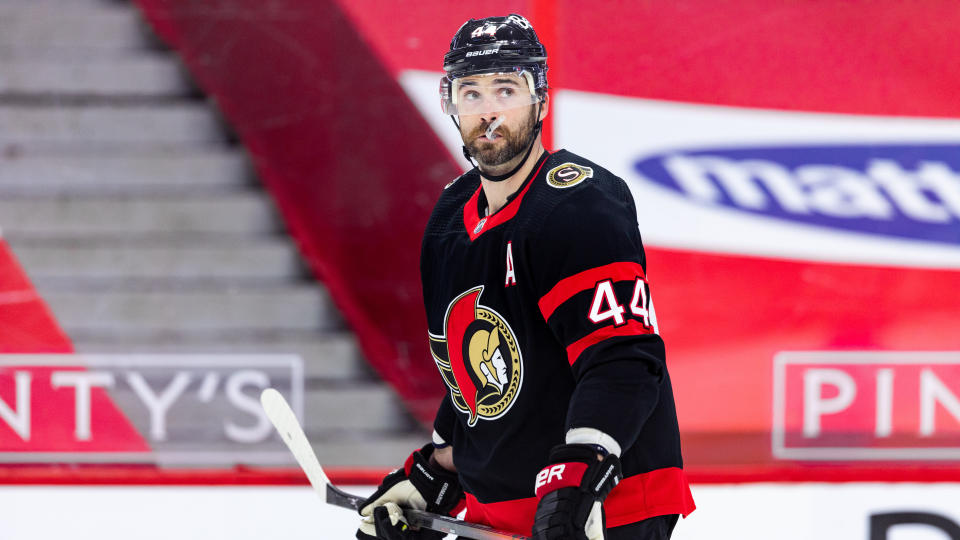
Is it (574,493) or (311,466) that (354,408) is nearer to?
(311,466)

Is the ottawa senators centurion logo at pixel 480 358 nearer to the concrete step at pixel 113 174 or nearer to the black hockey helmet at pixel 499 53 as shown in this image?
the black hockey helmet at pixel 499 53

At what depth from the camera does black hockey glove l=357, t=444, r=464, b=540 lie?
6.14 ft

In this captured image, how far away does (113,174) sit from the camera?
3127mm

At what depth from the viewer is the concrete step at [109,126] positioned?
311 centimetres

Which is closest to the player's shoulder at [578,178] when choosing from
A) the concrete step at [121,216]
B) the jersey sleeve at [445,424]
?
the jersey sleeve at [445,424]

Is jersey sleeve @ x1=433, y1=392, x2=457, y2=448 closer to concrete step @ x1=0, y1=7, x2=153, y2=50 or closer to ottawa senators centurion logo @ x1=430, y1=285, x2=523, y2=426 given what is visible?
ottawa senators centurion logo @ x1=430, y1=285, x2=523, y2=426

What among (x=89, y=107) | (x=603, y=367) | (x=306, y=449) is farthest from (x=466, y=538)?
(x=89, y=107)

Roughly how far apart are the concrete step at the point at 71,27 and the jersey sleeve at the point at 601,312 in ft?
6.98

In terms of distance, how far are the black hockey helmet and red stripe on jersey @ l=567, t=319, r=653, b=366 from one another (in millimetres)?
397

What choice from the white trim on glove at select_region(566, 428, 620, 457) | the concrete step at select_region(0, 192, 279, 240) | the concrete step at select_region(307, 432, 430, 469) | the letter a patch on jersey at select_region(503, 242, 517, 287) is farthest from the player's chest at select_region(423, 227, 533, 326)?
the concrete step at select_region(0, 192, 279, 240)

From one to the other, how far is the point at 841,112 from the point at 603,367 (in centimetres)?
188

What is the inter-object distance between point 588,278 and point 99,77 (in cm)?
225

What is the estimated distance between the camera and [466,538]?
1.79 meters

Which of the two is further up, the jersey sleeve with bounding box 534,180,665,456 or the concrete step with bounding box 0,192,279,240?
the concrete step with bounding box 0,192,279,240
